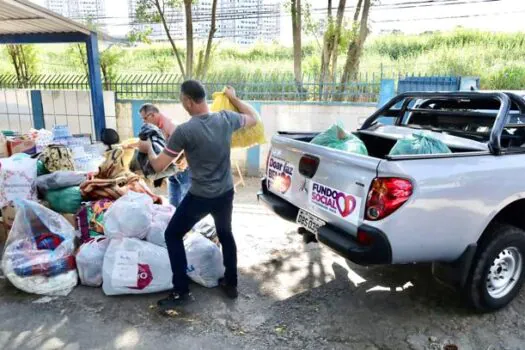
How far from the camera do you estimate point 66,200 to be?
3.92 metres

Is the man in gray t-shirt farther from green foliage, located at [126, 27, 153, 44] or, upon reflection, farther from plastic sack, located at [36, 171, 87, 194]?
green foliage, located at [126, 27, 153, 44]

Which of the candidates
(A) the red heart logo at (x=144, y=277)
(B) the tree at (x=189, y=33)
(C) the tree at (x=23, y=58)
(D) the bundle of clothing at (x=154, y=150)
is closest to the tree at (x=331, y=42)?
(B) the tree at (x=189, y=33)

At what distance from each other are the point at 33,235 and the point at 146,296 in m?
1.11

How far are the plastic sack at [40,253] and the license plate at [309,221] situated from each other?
189 centimetres

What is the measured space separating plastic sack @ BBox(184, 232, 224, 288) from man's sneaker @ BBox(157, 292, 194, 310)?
272 mm

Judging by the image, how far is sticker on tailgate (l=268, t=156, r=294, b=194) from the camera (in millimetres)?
3410

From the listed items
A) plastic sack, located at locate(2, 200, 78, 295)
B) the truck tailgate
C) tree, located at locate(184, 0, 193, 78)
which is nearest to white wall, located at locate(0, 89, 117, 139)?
tree, located at locate(184, 0, 193, 78)

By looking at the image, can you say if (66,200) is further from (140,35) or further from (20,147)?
(140,35)

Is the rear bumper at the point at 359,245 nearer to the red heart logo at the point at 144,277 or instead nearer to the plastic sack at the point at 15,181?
the red heart logo at the point at 144,277

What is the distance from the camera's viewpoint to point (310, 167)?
3125 millimetres

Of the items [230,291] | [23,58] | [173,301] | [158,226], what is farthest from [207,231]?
[23,58]

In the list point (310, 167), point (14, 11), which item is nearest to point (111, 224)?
point (310, 167)

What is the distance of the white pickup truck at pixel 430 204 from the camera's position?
2.55 metres

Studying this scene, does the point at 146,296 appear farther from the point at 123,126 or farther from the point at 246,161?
the point at 123,126
